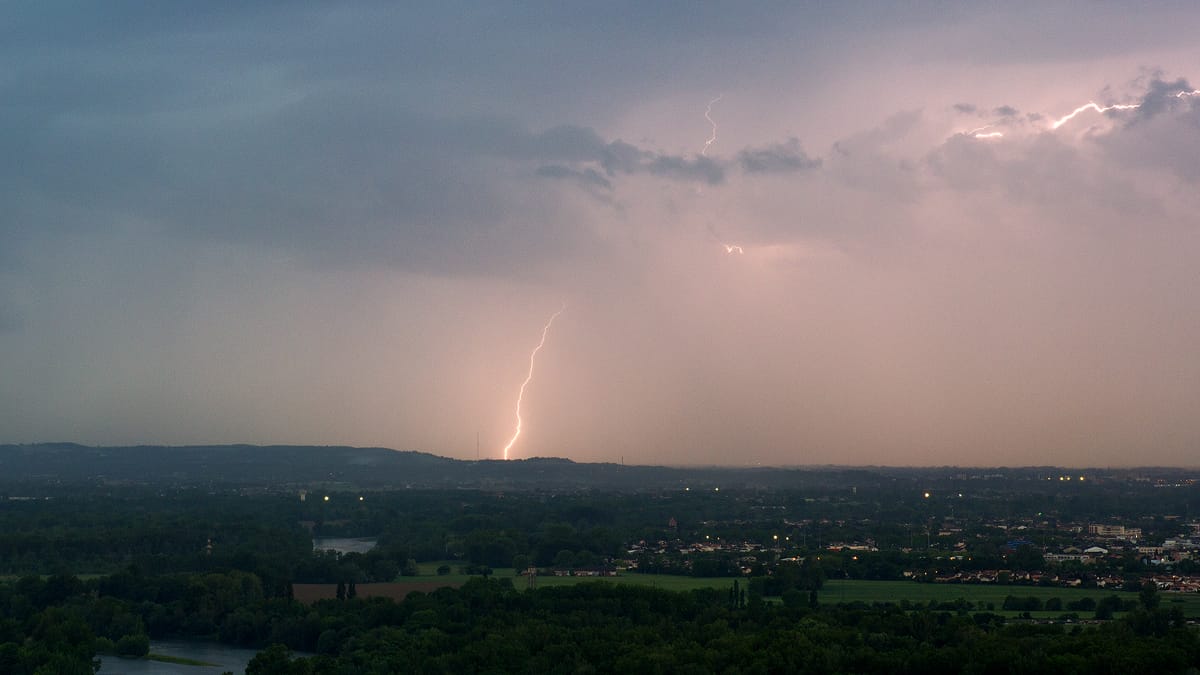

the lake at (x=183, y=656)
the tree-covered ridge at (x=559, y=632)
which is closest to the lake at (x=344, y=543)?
the tree-covered ridge at (x=559, y=632)

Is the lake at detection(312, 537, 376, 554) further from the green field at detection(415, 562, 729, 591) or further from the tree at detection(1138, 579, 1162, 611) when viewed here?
the tree at detection(1138, 579, 1162, 611)

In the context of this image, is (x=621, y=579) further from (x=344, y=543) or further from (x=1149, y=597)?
(x=344, y=543)

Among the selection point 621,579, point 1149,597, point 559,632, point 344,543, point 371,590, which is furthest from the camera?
point 344,543

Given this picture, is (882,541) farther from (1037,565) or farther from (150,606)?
(150,606)

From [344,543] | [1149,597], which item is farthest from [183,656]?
[344,543]

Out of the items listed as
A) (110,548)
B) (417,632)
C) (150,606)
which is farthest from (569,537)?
(417,632)

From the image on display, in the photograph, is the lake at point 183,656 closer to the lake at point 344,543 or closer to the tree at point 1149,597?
the tree at point 1149,597

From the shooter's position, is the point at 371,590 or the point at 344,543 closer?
the point at 371,590
